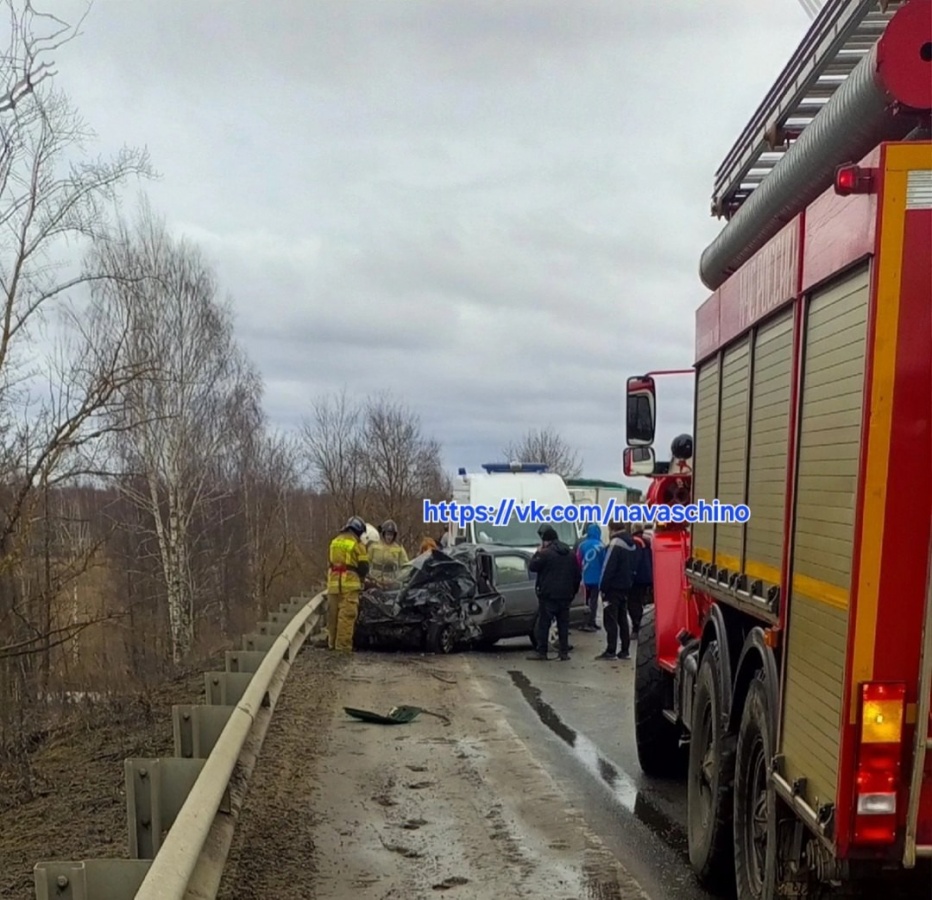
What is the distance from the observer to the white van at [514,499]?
21.6m

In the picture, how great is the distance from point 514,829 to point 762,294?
11.4 feet

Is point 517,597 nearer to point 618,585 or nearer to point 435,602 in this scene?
point 435,602

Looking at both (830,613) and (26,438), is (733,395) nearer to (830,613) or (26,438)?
(830,613)

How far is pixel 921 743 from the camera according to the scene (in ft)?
10.5

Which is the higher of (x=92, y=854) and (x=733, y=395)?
(x=733, y=395)

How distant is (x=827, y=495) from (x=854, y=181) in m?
1.00

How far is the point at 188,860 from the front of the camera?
3.87 metres

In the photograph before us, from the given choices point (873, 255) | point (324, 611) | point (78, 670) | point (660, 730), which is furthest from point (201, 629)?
point (873, 255)

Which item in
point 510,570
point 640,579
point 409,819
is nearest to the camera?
point 409,819

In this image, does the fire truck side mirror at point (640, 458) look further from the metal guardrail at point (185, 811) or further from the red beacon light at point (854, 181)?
the red beacon light at point (854, 181)

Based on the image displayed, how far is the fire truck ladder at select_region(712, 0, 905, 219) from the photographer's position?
4949mm

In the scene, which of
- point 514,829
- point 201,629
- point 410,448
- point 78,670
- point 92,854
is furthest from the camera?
point 410,448

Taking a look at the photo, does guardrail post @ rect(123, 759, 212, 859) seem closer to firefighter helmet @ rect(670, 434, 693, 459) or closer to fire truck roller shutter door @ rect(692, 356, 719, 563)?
fire truck roller shutter door @ rect(692, 356, 719, 563)

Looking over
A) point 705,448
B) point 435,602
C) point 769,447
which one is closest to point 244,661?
point 705,448
